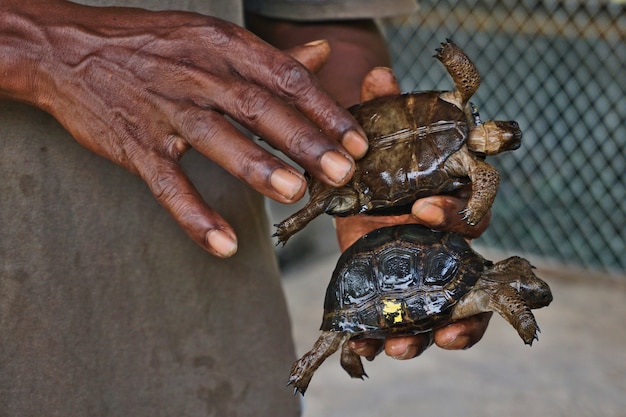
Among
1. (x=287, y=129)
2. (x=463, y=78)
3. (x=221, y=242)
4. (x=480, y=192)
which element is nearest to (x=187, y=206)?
(x=221, y=242)

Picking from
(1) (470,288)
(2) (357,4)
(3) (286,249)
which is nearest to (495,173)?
(1) (470,288)

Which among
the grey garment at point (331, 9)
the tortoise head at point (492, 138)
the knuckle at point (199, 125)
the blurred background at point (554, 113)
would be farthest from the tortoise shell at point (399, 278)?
the blurred background at point (554, 113)

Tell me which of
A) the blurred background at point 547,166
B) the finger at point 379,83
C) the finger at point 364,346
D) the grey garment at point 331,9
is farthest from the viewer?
the blurred background at point 547,166

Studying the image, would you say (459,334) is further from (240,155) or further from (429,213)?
(240,155)

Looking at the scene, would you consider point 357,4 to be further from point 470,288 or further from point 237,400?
point 237,400

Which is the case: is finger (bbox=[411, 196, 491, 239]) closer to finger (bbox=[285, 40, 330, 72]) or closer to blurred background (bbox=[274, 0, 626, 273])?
finger (bbox=[285, 40, 330, 72])

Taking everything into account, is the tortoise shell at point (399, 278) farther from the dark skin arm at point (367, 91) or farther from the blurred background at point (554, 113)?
the blurred background at point (554, 113)

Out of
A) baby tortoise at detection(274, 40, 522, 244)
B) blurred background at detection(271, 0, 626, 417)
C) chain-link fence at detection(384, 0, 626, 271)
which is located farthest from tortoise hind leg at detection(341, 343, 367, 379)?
chain-link fence at detection(384, 0, 626, 271)

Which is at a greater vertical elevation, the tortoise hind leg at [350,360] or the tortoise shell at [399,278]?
the tortoise shell at [399,278]
